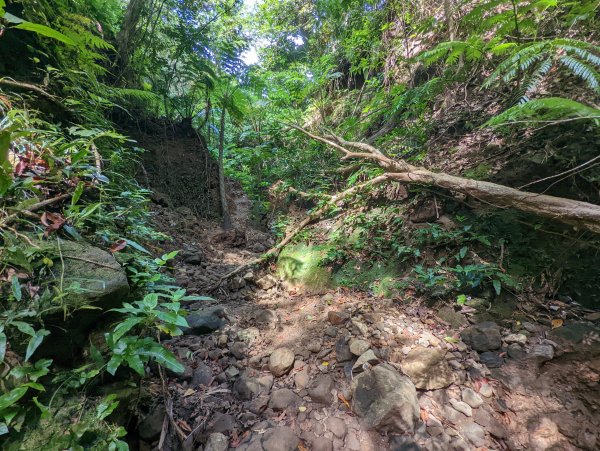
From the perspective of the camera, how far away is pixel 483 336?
207 cm

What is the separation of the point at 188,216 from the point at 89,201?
3.03 m

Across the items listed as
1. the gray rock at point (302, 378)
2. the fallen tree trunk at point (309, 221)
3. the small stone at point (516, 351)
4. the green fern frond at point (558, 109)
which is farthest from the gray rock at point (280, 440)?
the green fern frond at point (558, 109)

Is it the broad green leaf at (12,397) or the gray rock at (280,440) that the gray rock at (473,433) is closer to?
the gray rock at (280,440)

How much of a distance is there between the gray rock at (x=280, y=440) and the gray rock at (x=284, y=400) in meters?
0.17

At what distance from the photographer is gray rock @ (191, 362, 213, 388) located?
2033 mm

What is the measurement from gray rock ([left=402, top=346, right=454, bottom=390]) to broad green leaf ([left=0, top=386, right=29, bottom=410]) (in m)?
2.17

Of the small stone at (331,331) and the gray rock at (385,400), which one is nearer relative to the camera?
the gray rock at (385,400)

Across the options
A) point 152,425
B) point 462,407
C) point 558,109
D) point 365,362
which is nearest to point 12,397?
point 152,425

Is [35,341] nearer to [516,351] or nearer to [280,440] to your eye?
[280,440]

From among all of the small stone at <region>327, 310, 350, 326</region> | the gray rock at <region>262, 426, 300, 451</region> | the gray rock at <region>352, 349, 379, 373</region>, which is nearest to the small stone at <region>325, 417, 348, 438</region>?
the gray rock at <region>262, 426, 300, 451</region>

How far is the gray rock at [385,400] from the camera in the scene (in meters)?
1.60

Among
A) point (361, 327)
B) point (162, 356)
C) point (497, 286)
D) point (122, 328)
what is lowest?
point (361, 327)

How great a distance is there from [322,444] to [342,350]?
0.68 meters

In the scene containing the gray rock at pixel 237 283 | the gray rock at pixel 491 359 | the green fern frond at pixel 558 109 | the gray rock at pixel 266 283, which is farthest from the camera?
the gray rock at pixel 266 283
